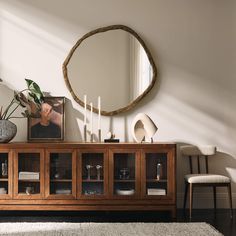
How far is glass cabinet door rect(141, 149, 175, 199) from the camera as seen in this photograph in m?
4.92

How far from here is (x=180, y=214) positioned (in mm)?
5102

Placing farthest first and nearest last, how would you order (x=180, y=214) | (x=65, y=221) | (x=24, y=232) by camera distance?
(x=180, y=214)
(x=65, y=221)
(x=24, y=232)

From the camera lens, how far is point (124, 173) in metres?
4.94

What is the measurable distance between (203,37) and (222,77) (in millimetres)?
458

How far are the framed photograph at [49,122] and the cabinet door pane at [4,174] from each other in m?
0.47

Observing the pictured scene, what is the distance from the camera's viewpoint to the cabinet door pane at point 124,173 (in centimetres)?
493

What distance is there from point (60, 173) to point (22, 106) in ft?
2.72

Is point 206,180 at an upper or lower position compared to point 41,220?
upper

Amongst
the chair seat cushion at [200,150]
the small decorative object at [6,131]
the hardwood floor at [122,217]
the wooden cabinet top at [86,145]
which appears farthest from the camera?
the chair seat cushion at [200,150]

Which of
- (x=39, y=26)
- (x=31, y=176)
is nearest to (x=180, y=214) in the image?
(x=31, y=176)

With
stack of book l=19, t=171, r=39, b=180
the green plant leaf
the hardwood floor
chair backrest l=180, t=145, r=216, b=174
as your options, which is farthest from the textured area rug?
the green plant leaf

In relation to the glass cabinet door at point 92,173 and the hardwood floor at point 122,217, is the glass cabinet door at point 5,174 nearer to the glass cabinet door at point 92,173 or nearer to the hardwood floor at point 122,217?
the hardwood floor at point 122,217

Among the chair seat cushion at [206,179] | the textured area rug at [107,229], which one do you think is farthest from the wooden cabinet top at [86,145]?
Answer: the textured area rug at [107,229]

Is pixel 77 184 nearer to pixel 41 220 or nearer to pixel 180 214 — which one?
pixel 41 220
